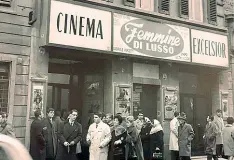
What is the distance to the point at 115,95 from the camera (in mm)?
12086

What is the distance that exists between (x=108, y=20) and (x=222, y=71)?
23.0 ft

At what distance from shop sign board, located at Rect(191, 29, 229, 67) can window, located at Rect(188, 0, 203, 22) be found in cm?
97

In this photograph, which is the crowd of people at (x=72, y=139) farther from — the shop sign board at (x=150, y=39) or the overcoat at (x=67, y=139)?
the shop sign board at (x=150, y=39)

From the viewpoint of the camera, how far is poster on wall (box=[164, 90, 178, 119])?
13.5 m

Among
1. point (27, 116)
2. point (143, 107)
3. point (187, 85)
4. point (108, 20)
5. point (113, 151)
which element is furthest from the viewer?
point (187, 85)

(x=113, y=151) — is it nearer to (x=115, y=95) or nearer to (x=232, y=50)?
(x=115, y=95)

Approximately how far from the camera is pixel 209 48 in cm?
1464

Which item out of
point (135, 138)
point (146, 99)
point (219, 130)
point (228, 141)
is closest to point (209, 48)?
point (146, 99)

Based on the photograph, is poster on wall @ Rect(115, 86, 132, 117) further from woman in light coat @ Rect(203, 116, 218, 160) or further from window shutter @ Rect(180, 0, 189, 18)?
window shutter @ Rect(180, 0, 189, 18)

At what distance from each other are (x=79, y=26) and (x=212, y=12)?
7619 millimetres

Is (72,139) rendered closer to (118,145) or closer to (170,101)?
(118,145)

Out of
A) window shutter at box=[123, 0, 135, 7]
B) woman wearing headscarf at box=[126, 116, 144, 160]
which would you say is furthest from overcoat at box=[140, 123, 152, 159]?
window shutter at box=[123, 0, 135, 7]

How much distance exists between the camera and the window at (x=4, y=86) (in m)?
10.1

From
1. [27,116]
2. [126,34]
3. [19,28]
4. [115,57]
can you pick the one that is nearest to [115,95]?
[115,57]
